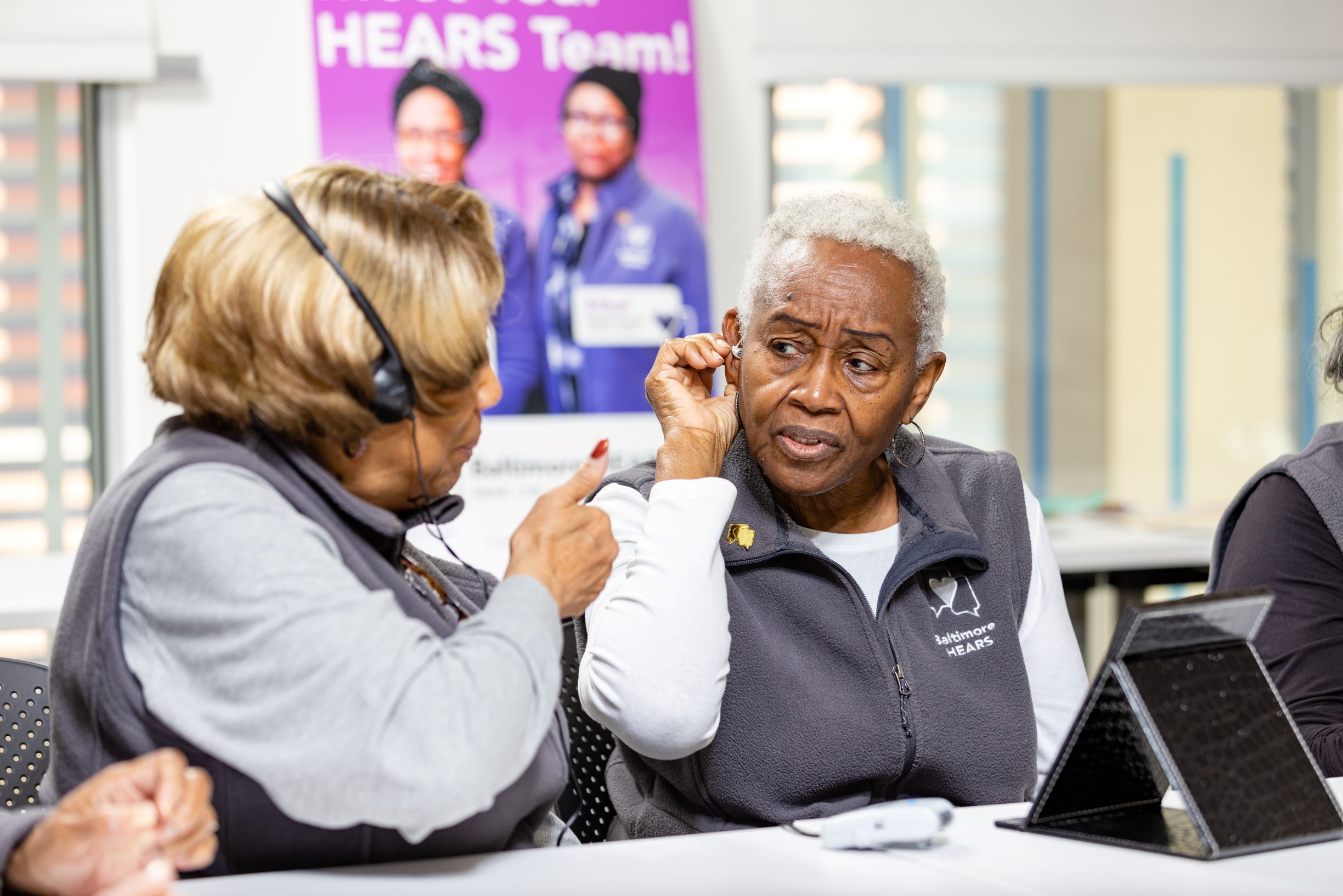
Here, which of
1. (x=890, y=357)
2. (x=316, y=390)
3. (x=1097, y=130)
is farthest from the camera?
(x=1097, y=130)

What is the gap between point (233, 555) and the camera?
1020mm

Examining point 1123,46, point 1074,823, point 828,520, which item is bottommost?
point 1074,823

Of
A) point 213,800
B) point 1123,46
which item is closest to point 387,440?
point 213,800

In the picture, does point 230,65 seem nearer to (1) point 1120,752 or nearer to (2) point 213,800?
(2) point 213,800

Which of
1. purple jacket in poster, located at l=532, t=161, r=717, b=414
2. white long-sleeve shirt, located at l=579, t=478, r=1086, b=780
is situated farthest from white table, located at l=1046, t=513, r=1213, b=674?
white long-sleeve shirt, located at l=579, t=478, r=1086, b=780

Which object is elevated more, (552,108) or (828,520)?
(552,108)

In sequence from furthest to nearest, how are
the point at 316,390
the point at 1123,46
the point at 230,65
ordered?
the point at 1123,46, the point at 230,65, the point at 316,390

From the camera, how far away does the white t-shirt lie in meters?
1.72

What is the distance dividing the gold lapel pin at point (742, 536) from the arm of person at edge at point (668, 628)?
32 millimetres

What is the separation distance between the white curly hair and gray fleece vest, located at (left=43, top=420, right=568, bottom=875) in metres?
0.72

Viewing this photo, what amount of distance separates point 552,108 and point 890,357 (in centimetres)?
205

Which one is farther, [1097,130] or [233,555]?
[1097,130]

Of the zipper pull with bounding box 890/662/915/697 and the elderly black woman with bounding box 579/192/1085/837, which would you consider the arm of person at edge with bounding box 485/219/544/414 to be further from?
the zipper pull with bounding box 890/662/915/697

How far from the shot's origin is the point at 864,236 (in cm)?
168
